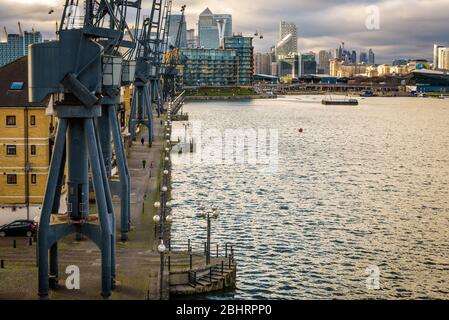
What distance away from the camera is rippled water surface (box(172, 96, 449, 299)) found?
32094 mm

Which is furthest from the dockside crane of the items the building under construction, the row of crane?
the building under construction

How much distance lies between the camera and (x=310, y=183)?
61438 millimetres

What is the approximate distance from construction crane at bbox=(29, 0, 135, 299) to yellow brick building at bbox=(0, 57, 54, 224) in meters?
9.41

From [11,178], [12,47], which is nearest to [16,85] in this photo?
[11,178]

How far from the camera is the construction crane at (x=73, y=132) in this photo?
80.1ft

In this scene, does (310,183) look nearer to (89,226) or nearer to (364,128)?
(89,226)

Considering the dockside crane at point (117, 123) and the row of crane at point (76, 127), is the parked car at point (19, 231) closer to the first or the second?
the dockside crane at point (117, 123)

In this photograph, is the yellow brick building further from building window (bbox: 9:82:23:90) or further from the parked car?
the parked car

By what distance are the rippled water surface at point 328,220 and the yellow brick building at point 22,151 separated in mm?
8165

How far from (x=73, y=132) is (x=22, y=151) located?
34.5 feet

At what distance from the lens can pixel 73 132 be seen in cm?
2603
